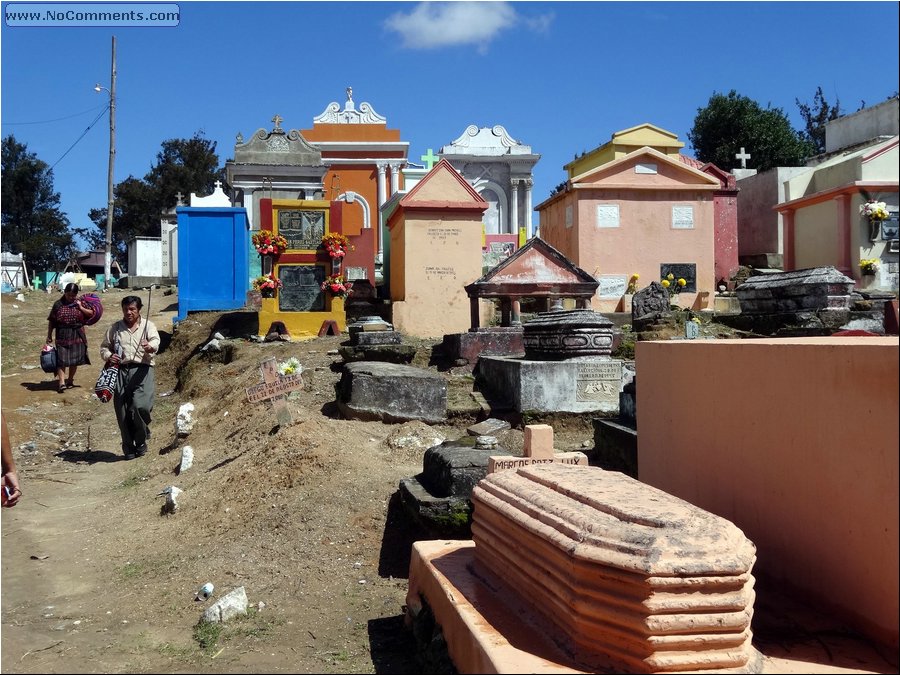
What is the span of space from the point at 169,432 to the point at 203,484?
2.78m

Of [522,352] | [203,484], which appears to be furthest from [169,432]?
[522,352]

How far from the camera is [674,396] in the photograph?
415 centimetres

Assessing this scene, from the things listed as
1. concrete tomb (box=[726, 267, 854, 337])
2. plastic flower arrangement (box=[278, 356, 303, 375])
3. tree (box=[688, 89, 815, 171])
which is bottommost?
plastic flower arrangement (box=[278, 356, 303, 375])

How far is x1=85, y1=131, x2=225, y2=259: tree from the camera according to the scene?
45.6 metres

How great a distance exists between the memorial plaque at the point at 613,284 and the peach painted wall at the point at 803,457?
12.8 meters

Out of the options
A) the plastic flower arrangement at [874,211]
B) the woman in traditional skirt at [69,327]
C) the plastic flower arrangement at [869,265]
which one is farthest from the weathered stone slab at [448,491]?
the plastic flower arrangement at [874,211]

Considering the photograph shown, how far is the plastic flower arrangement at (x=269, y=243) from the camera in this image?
12.4 m

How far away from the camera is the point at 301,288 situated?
1282cm

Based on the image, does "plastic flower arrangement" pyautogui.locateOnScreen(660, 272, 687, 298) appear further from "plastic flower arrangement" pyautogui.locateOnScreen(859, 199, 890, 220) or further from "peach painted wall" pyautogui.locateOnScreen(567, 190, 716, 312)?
"plastic flower arrangement" pyautogui.locateOnScreen(859, 199, 890, 220)

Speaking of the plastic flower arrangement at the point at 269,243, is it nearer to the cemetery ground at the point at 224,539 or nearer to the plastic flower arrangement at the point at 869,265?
the cemetery ground at the point at 224,539

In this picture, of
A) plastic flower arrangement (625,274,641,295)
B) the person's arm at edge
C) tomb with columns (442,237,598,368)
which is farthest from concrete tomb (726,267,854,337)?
the person's arm at edge

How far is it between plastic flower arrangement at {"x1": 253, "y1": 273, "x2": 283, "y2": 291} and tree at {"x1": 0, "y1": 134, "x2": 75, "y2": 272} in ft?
110

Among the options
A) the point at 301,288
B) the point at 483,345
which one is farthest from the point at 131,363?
the point at 301,288

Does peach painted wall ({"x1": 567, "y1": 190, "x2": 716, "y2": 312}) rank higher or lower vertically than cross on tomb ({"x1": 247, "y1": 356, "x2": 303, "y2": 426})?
higher
